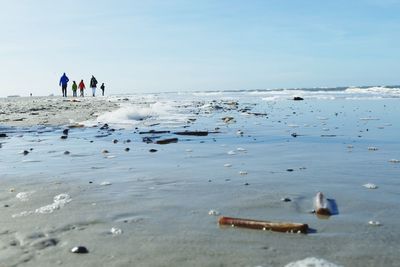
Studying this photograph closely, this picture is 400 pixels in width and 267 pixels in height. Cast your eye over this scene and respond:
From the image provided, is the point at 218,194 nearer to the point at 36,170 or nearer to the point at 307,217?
the point at 307,217

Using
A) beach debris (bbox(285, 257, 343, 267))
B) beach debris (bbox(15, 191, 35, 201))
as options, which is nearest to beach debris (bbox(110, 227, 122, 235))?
beach debris (bbox(285, 257, 343, 267))

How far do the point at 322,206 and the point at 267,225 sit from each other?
2.82ft

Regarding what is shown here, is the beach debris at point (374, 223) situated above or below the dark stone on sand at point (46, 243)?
below

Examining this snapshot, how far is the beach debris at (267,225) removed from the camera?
366cm

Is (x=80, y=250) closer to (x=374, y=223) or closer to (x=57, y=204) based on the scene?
(x=57, y=204)

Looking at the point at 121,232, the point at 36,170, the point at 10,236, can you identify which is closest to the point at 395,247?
the point at 121,232

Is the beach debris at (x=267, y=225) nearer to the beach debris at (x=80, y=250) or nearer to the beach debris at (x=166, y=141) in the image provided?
the beach debris at (x=80, y=250)

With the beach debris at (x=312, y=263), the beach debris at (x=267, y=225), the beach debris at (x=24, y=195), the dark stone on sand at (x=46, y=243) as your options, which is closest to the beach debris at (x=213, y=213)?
the beach debris at (x=267, y=225)

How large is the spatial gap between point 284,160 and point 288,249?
169 inches

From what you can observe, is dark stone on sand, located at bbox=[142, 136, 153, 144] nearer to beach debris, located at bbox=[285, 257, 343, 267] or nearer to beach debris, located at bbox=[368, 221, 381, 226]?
beach debris, located at bbox=[368, 221, 381, 226]

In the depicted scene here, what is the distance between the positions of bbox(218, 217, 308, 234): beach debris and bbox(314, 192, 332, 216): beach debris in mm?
601

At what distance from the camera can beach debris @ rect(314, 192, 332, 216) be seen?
167 inches

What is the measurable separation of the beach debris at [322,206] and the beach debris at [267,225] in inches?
23.7

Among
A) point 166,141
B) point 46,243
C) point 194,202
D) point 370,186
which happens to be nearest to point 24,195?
point 46,243
